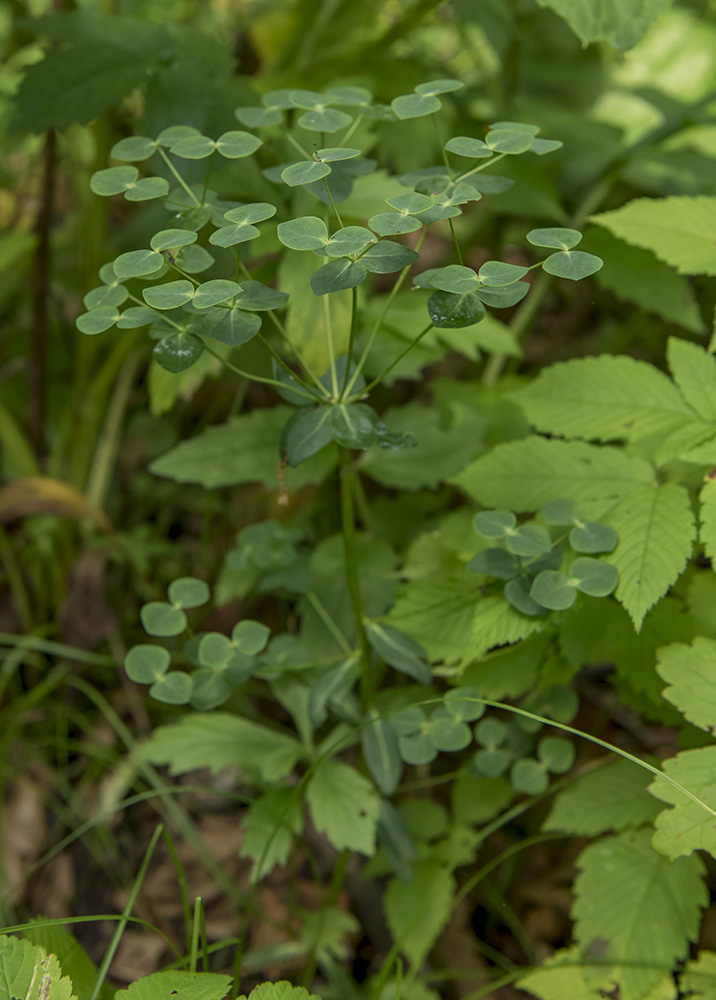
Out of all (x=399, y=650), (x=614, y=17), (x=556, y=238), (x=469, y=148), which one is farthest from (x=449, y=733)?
(x=614, y=17)

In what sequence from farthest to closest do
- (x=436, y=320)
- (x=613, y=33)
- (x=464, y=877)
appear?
(x=464, y=877), (x=613, y=33), (x=436, y=320)

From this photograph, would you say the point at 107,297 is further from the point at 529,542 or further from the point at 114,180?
the point at 529,542

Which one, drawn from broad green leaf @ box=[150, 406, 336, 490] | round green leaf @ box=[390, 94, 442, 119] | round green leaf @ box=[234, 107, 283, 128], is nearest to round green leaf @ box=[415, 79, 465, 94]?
round green leaf @ box=[390, 94, 442, 119]

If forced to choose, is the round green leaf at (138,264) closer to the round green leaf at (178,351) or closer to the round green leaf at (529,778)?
the round green leaf at (178,351)

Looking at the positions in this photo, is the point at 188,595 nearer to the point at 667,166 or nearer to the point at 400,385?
the point at 400,385

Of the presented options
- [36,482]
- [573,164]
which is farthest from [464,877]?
[573,164]

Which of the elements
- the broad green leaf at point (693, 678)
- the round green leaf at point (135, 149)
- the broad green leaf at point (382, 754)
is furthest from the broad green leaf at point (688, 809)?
the round green leaf at point (135, 149)
